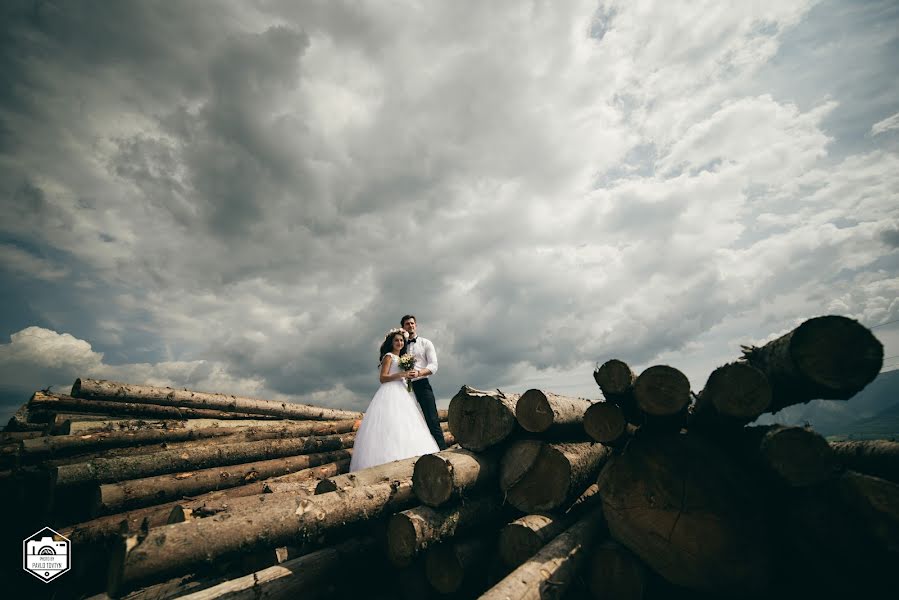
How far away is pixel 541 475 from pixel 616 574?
87 cm

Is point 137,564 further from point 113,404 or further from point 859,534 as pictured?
point 113,404

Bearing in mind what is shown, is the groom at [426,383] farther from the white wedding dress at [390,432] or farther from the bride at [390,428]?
the white wedding dress at [390,432]

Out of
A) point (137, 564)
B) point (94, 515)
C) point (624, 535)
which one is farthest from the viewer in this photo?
point (94, 515)

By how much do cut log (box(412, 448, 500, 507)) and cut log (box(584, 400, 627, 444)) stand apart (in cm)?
113

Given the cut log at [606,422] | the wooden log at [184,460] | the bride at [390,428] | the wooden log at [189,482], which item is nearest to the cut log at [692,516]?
the cut log at [606,422]

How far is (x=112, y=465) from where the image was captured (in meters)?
4.89

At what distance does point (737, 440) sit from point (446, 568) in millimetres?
2623

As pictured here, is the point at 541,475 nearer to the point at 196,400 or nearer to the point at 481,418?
the point at 481,418

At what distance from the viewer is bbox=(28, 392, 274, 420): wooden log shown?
6801 mm

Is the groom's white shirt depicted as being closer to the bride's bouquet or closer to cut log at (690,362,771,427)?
the bride's bouquet

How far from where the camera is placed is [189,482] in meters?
5.26

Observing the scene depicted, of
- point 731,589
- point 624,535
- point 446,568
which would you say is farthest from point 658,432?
point 446,568

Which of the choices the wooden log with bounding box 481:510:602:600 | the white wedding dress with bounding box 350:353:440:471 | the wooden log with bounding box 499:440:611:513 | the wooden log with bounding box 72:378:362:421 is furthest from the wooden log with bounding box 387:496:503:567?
the wooden log with bounding box 72:378:362:421

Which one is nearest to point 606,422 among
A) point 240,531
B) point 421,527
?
point 421,527
